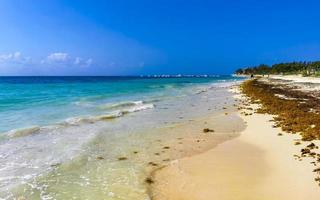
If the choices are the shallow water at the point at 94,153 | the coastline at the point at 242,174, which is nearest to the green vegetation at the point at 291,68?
the shallow water at the point at 94,153

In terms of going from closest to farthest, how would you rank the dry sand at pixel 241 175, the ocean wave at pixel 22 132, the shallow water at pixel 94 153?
1. the dry sand at pixel 241 175
2. the shallow water at pixel 94 153
3. the ocean wave at pixel 22 132

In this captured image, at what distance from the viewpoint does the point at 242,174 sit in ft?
28.7

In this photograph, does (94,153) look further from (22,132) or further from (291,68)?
(291,68)

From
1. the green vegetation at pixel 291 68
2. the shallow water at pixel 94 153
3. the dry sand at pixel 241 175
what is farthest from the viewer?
the green vegetation at pixel 291 68

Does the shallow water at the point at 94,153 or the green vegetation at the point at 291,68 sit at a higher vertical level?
the green vegetation at the point at 291,68

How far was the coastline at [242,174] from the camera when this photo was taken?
7.45 m

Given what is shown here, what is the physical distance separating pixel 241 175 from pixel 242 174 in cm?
9

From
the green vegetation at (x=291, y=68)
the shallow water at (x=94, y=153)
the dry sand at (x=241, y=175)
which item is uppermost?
the green vegetation at (x=291, y=68)

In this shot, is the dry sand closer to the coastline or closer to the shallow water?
the coastline

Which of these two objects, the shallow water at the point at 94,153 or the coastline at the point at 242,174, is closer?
the coastline at the point at 242,174

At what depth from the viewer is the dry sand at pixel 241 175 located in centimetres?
741

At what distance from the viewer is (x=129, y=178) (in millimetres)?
8648

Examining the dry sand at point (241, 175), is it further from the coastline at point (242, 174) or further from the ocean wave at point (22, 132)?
the ocean wave at point (22, 132)

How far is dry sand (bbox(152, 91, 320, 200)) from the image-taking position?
741 centimetres
